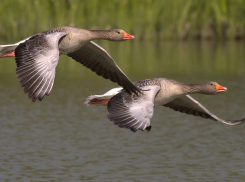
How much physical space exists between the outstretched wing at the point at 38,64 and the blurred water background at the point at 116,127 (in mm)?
3003

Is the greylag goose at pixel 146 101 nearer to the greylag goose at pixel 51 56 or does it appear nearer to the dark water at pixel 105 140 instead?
the greylag goose at pixel 51 56

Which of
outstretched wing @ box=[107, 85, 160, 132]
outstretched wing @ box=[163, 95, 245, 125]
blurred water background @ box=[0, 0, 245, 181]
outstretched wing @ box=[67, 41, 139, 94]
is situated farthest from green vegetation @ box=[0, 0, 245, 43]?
outstretched wing @ box=[107, 85, 160, 132]

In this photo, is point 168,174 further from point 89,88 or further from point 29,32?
point 29,32

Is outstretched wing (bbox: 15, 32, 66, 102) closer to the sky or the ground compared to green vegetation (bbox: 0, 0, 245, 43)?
closer to the ground

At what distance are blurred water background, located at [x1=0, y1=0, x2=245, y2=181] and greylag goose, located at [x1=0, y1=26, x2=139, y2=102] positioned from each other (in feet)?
7.28

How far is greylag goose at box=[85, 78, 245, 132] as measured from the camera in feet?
35.6

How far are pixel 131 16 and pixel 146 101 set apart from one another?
2258 centimetres

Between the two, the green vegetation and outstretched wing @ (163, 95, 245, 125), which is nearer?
outstretched wing @ (163, 95, 245, 125)

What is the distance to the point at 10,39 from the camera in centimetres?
3262

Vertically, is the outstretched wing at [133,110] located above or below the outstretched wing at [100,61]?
below

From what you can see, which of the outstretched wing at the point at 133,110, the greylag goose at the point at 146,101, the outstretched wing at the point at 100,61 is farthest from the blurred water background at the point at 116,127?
the outstretched wing at the point at 100,61

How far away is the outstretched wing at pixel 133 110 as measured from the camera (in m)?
10.7

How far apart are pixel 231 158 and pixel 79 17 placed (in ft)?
64.5

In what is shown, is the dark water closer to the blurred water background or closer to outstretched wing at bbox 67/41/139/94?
the blurred water background
